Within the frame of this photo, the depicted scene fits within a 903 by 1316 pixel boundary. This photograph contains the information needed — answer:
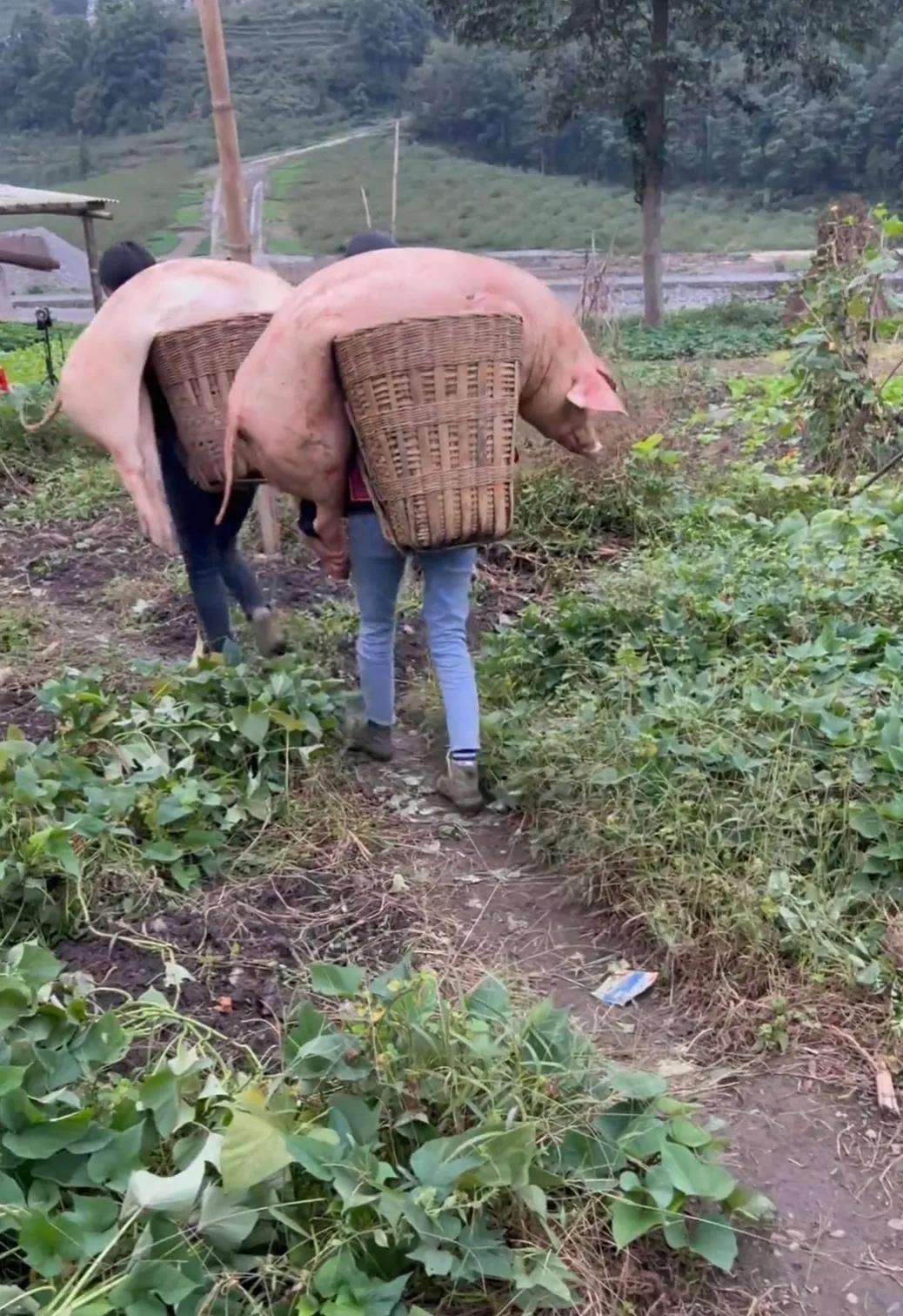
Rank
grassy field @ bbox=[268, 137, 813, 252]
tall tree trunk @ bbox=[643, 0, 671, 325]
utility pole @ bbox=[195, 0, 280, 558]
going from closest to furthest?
utility pole @ bbox=[195, 0, 280, 558] → tall tree trunk @ bbox=[643, 0, 671, 325] → grassy field @ bbox=[268, 137, 813, 252]

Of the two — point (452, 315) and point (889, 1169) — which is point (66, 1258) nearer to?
point (889, 1169)

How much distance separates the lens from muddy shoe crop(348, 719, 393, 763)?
363cm


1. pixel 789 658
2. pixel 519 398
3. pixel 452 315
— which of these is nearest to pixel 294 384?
pixel 452 315

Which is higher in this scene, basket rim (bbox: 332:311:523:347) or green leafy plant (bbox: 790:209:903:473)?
basket rim (bbox: 332:311:523:347)

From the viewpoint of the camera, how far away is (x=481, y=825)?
11.2 feet

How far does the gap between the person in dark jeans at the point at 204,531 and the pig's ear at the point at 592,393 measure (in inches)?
40.9

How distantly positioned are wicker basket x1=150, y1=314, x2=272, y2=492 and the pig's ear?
0.89 metres

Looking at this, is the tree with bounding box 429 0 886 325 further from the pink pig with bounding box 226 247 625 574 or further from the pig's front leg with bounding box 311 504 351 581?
the pig's front leg with bounding box 311 504 351 581

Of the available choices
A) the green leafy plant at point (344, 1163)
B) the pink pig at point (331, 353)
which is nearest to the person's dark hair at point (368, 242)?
the pink pig at point (331, 353)

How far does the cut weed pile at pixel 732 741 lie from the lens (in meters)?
2.70

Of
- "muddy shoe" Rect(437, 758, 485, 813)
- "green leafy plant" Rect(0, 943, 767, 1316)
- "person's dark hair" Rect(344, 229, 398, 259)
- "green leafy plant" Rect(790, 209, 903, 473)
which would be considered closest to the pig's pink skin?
"person's dark hair" Rect(344, 229, 398, 259)

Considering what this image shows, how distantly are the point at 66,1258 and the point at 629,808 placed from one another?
1677mm

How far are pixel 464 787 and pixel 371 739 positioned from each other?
1.29 ft

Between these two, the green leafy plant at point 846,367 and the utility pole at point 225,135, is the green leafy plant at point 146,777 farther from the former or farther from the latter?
the green leafy plant at point 846,367
